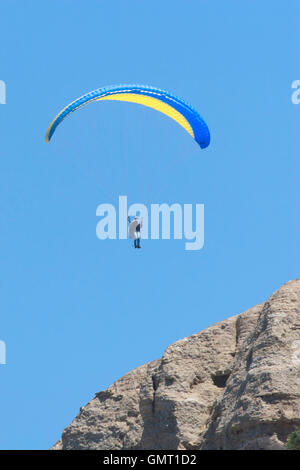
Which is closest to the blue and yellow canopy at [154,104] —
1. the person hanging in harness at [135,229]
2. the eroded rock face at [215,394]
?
the person hanging in harness at [135,229]

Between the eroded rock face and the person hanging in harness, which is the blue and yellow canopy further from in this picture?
the eroded rock face

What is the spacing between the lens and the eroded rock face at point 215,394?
38750mm

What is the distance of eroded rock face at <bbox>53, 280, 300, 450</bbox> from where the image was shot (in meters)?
38.8

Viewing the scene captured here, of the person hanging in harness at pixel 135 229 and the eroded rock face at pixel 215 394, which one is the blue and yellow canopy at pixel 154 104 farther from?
the eroded rock face at pixel 215 394

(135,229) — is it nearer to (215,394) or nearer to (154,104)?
(154,104)

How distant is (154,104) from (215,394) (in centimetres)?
1456

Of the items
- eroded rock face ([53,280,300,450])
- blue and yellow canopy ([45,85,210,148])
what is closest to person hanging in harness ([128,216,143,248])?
blue and yellow canopy ([45,85,210,148])

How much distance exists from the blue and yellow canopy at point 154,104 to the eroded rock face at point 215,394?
9.85m

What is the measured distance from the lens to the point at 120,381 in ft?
144

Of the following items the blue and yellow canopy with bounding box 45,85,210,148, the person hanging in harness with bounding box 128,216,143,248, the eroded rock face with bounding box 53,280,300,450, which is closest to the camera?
the eroded rock face with bounding box 53,280,300,450

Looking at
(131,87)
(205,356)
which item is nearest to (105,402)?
(205,356)

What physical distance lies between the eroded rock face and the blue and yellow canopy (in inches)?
388

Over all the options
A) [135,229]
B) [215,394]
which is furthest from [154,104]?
[215,394]

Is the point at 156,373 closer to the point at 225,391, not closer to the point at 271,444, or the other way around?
the point at 225,391
